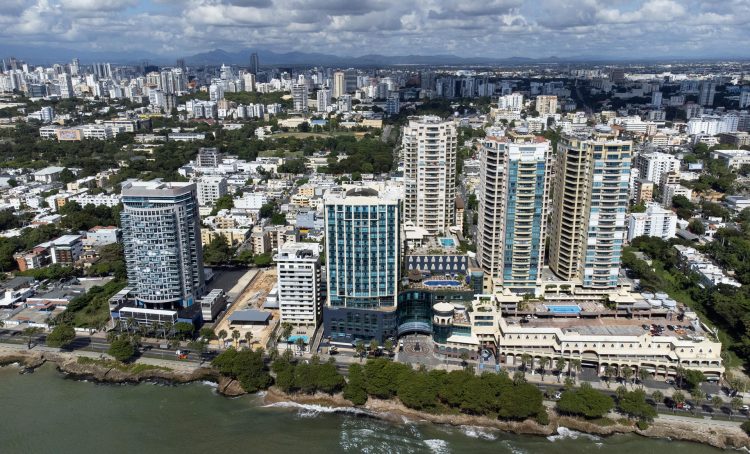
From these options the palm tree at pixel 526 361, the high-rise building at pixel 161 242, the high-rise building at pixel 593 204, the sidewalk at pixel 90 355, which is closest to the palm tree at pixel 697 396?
the palm tree at pixel 526 361

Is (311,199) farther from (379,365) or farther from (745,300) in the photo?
(745,300)

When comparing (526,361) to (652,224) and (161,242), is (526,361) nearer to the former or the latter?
(161,242)

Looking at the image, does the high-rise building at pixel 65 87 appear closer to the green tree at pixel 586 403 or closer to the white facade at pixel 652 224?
the white facade at pixel 652 224

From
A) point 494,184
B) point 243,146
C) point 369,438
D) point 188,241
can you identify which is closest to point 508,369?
point 369,438

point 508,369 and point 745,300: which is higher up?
point 745,300

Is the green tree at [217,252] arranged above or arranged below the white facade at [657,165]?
below

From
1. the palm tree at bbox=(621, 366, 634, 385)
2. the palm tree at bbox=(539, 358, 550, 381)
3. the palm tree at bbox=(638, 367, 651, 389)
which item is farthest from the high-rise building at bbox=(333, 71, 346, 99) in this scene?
the palm tree at bbox=(638, 367, 651, 389)

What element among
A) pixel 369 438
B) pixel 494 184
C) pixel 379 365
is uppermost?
pixel 494 184
